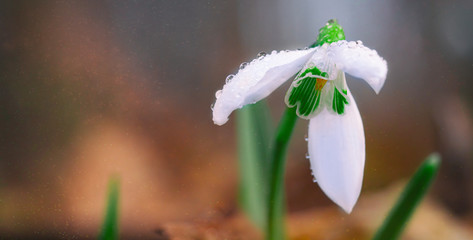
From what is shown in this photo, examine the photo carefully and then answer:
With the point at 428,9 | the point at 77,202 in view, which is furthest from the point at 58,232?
the point at 428,9

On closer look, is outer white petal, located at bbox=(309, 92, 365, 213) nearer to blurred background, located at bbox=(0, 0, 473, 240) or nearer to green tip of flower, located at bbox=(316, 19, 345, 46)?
green tip of flower, located at bbox=(316, 19, 345, 46)

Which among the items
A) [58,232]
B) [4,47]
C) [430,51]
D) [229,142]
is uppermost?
[430,51]

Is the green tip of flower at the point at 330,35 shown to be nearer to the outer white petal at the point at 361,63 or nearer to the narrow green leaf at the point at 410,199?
the outer white petal at the point at 361,63

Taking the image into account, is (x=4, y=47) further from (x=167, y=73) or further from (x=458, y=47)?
(x=458, y=47)

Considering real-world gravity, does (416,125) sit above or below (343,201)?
above

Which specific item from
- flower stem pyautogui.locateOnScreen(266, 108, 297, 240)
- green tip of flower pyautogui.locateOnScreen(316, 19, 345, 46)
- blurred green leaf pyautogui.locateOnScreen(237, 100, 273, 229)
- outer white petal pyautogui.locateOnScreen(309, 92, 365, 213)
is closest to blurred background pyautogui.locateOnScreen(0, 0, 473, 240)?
blurred green leaf pyautogui.locateOnScreen(237, 100, 273, 229)

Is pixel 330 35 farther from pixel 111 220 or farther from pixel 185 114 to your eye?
pixel 185 114

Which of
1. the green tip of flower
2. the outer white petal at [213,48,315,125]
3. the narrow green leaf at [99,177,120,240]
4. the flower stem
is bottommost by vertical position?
the narrow green leaf at [99,177,120,240]
